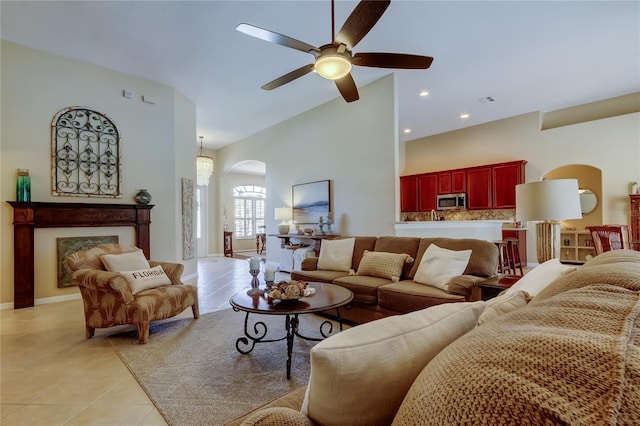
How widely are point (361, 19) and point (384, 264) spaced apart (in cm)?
229

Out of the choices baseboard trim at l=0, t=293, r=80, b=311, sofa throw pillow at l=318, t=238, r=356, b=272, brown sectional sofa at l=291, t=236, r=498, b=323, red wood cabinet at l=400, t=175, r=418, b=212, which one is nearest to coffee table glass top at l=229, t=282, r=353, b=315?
brown sectional sofa at l=291, t=236, r=498, b=323

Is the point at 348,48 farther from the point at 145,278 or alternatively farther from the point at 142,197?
the point at 142,197

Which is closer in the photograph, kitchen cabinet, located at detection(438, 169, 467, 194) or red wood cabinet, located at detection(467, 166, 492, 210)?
red wood cabinet, located at detection(467, 166, 492, 210)

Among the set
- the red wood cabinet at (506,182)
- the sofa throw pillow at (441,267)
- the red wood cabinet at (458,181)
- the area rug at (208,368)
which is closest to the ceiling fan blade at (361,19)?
the sofa throw pillow at (441,267)

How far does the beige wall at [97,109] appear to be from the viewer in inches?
159

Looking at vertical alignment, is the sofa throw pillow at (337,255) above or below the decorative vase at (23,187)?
below

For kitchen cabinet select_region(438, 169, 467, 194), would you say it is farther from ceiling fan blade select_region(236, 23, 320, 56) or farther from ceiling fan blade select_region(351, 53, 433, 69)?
ceiling fan blade select_region(236, 23, 320, 56)

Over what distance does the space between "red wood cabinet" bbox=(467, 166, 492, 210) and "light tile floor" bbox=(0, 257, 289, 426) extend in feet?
20.9

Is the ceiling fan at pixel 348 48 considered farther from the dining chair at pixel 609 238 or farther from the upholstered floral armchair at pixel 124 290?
the dining chair at pixel 609 238

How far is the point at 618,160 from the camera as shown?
5684 mm

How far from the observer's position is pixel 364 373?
2.13 ft

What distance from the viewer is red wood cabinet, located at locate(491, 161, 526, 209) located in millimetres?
6456

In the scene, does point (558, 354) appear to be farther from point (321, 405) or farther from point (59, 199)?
point (59, 199)

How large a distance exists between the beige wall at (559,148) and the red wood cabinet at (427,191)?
0.46 m
